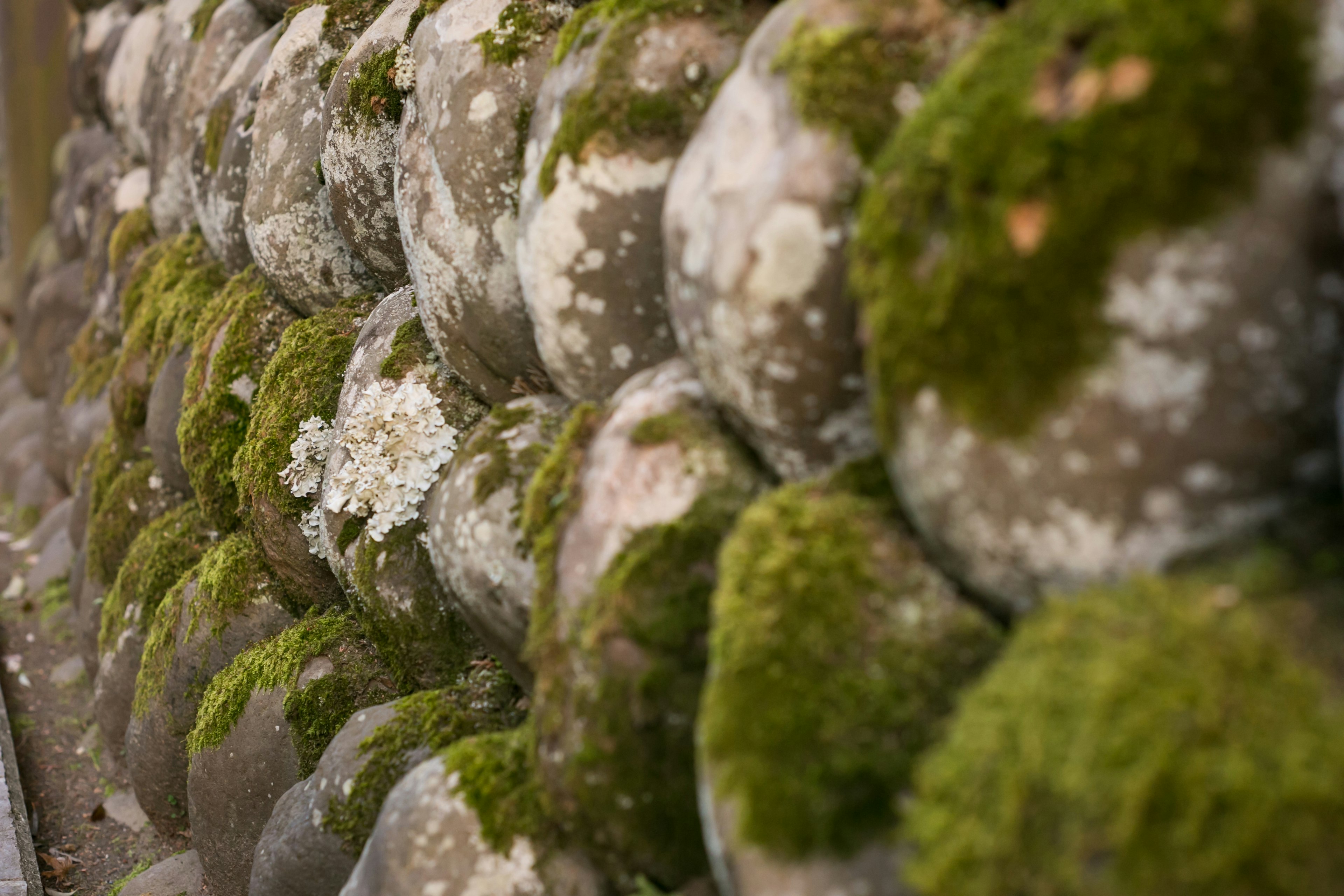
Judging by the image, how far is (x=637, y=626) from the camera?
200 cm

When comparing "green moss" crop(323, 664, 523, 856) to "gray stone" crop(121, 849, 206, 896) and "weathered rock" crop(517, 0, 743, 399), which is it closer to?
"weathered rock" crop(517, 0, 743, 399)

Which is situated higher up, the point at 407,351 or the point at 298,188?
the point at 298,188

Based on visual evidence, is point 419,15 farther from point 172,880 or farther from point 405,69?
point 172,880

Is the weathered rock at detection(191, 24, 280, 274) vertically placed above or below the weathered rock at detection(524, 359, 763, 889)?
above

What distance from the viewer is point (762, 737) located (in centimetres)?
164

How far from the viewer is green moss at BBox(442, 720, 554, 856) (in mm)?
2305

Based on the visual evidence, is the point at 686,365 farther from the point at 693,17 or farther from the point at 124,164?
the point at 124,164

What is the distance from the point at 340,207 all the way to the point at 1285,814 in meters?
3.56

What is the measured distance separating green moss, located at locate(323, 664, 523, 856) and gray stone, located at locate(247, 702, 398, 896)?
3 cm

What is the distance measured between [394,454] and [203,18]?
13.5 ft

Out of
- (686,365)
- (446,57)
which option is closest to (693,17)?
(686,365)

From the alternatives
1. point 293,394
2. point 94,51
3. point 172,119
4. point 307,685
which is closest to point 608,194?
point 293,394

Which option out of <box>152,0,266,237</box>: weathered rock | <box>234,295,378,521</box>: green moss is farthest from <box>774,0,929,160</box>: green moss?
<box>152,0,266,237</box>: weathered rock

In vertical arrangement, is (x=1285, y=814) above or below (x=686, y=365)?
below
